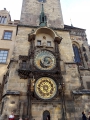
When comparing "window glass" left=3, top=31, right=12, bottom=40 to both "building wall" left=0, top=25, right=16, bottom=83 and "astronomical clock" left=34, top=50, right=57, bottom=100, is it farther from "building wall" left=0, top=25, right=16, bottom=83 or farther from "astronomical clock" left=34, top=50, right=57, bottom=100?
"astronomical clock" left=34, top=50, right=57, bottom=100

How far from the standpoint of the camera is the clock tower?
14.4 metres

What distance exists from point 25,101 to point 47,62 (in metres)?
3.39

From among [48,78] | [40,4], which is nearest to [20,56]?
[48,78]

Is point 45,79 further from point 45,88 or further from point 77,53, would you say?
point 77,53

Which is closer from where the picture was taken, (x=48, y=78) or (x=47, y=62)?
(x=48, y=78)

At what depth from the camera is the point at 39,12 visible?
15.5 m

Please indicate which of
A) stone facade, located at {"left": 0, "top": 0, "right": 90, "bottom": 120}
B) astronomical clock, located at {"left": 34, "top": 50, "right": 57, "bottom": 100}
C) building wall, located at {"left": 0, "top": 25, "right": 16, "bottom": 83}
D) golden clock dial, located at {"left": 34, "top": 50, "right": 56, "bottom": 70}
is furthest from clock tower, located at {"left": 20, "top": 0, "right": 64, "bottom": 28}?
astronomical clock, located at {"left": 34, "top": 50, "right": 57, "bottom": 100}

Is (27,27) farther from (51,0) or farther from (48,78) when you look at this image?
(51,0)

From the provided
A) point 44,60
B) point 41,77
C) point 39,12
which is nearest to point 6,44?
point 39,12

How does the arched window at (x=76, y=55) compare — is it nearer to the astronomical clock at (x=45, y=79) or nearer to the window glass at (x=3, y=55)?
the astronomical clock at (x=45, y=79)

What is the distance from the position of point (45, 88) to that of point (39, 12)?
9.74 meters

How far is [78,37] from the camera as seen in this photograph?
18.5 meters

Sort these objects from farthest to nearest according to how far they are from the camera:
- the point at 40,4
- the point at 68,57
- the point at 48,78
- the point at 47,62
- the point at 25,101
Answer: the point at 40,4
the point at 68,57
the point at 47,62
the point at 48,78
the point at 25,101

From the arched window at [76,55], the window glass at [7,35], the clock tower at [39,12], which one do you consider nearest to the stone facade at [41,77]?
the clock tower at [39,12]
